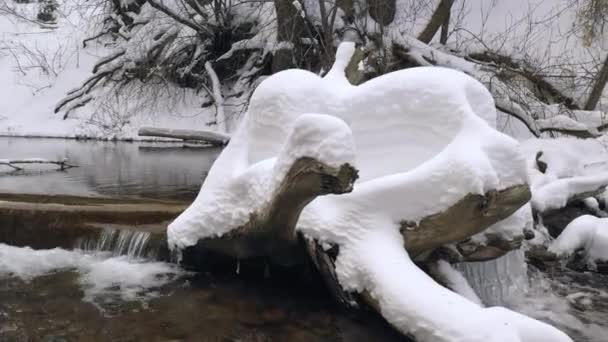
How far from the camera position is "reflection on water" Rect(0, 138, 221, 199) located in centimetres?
567

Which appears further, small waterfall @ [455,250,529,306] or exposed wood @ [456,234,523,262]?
small waterfall @ [455,250,529,306]

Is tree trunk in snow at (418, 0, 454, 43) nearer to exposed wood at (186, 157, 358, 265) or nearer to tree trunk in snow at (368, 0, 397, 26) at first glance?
tree trunk in snow at (368, 0, 397, 26)

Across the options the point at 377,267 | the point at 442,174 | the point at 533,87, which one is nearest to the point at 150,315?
the point at 377,267

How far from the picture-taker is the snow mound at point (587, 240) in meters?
4.12

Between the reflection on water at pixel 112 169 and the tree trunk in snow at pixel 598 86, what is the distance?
5681mm

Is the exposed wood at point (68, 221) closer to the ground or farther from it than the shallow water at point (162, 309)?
farther from it

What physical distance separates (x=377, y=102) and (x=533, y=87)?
20.6ft

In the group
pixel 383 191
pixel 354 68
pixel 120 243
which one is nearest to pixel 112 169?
pixel 120 243

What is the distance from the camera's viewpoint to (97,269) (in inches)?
133

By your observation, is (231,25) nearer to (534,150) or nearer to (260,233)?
(534,150)

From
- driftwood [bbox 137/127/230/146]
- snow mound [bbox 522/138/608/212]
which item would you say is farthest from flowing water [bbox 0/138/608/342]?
driftwood [bbox 137/127/230/146]

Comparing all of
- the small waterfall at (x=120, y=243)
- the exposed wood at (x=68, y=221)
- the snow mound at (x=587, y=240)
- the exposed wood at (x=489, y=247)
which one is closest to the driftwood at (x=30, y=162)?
the exposed wood at (x=68, y=221)

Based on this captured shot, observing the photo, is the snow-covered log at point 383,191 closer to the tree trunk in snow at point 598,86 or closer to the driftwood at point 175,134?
the tree trunk in snow at point 598,86

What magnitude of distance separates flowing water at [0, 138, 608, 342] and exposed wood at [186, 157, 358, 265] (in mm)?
221
